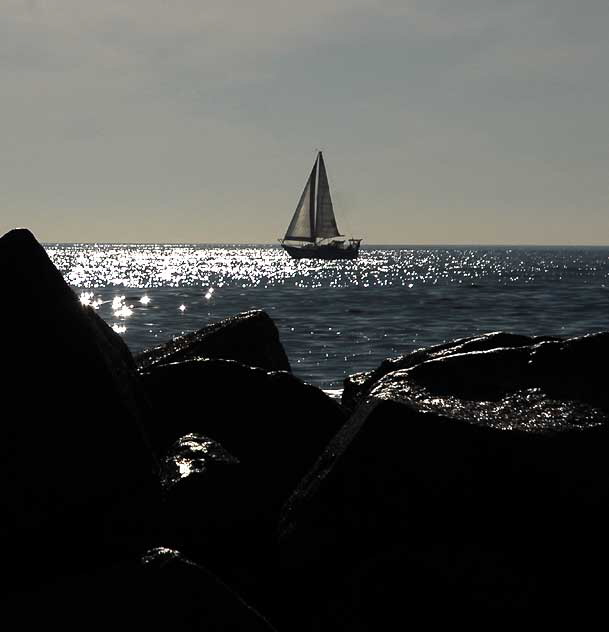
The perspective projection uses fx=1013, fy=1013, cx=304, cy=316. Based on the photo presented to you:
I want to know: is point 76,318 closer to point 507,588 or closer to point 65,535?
point 65,535

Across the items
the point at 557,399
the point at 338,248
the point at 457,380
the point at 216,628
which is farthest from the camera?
the point at 338,248

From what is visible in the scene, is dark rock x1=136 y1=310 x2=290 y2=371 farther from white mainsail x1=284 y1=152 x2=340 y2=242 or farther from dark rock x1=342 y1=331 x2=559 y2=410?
white mainsail x1=284 y1=152 x2=340 y2=242

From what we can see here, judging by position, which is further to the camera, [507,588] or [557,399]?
[557,399]

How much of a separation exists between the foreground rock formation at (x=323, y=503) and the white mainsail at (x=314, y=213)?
9669 cm

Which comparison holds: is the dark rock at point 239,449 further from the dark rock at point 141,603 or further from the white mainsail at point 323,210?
the white mainsail at point 323,210

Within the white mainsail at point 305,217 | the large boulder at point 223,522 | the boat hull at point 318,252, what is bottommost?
the boat hull at point 318,252

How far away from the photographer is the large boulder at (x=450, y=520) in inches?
198

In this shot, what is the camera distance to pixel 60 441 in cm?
491

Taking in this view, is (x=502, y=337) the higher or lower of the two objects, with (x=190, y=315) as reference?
higher

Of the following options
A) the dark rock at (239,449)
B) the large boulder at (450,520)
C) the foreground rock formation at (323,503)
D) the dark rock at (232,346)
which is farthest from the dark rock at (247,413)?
the dark rock at (232,346)

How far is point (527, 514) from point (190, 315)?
35.7 meters

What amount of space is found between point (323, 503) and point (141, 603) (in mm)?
1302

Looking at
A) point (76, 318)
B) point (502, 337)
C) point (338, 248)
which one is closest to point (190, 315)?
point (502, 337)

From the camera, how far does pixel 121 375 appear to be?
18.3ft
